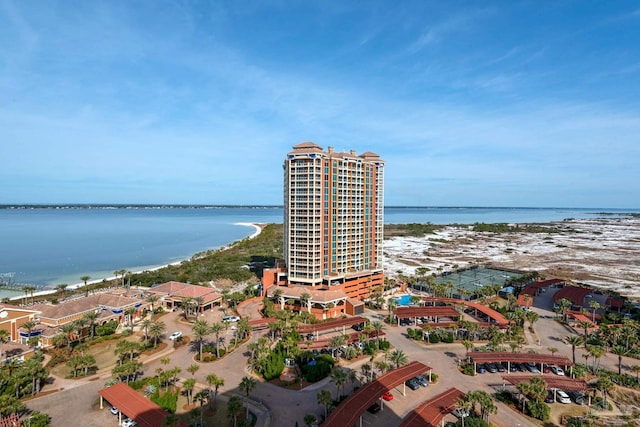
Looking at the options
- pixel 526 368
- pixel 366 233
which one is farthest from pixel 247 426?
pixel 366 233

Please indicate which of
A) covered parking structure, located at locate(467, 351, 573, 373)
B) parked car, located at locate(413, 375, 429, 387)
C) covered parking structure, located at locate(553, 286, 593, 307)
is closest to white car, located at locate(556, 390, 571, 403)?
covered parking structure, located at locate(467, 351, 573, 373)

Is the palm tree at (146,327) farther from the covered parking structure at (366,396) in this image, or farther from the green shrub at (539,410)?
the green shrub at (539,410)

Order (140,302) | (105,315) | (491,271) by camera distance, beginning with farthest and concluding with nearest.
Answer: (491,271)
(140,302)
(105,315)

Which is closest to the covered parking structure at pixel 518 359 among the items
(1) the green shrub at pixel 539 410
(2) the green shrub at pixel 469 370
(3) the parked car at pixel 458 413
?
(2) the green shrub at pixel 469 370

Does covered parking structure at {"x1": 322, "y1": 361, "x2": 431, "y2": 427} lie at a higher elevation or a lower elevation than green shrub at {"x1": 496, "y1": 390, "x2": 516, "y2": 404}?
higher

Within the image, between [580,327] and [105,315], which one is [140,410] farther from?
[580,327]

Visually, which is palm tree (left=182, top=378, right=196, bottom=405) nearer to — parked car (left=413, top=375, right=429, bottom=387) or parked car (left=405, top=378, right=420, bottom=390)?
Result: parked car (left=405, top=378, right=420, bottom=390)
